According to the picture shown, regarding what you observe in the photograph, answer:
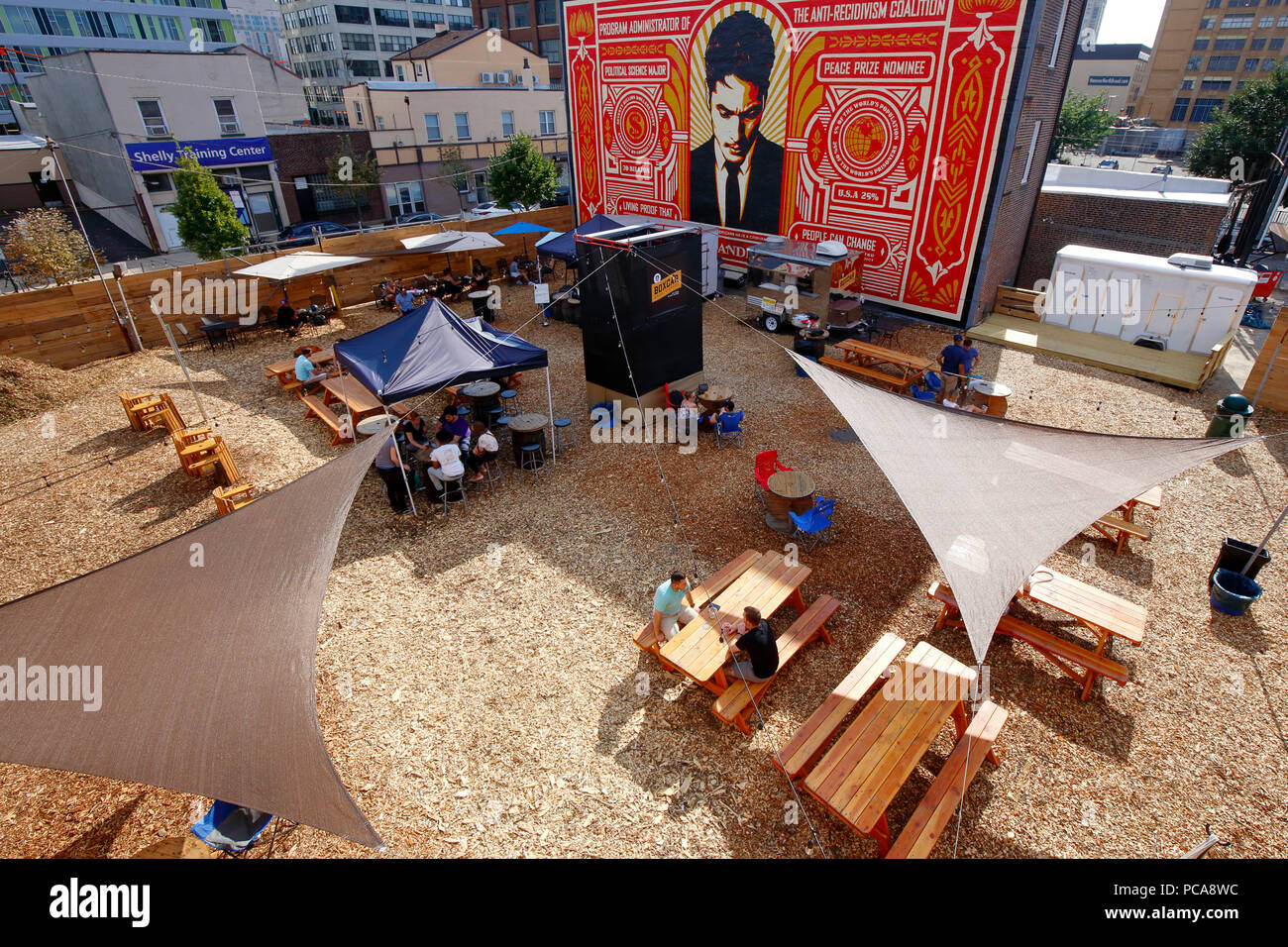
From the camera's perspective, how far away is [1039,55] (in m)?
15.1

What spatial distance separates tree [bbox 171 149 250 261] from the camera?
1883cm

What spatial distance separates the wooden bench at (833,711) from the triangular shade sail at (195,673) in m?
3.65

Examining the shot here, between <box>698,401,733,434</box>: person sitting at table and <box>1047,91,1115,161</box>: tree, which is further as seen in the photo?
<box>1047,91,1115,161</box>: tree

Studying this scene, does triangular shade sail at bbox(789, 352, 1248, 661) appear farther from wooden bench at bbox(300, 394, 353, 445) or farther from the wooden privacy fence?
the wooden privacy fence

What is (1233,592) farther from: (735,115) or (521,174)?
(521,174)

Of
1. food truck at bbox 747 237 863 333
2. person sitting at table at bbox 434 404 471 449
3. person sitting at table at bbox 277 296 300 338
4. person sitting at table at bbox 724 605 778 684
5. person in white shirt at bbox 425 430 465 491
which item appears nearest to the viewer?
person sitting at table at bbox 724 605 778 684

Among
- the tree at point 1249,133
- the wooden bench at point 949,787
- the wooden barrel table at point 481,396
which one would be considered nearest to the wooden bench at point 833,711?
the wooden bench at point 949,787

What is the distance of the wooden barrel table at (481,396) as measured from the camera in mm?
12352

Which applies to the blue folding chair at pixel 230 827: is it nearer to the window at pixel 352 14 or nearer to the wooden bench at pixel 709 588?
the wooden bench at pixel 709 588

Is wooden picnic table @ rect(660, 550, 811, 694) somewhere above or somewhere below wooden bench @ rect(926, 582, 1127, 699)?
above

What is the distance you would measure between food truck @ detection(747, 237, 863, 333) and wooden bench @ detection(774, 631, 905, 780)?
34.7 feet

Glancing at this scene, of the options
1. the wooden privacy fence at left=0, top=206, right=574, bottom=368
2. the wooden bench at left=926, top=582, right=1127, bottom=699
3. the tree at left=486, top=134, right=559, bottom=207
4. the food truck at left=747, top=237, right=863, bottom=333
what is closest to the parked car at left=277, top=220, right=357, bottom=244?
the tree at left=486, top=134, right=559, bottom=207

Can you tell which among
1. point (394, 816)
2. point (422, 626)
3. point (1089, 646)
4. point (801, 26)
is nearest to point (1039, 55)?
point (801, 26)
